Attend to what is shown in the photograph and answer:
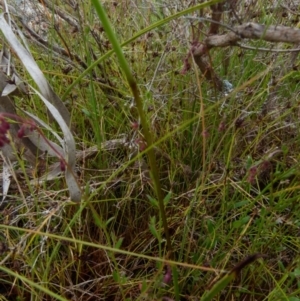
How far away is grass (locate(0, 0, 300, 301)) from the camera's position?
90 centimetres

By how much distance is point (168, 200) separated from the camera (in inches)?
36.1

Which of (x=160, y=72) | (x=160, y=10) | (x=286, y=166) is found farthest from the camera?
(x=160, y=10)

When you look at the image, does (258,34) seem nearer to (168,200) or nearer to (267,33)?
(267,33)

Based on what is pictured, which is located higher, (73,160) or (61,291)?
(73,160)

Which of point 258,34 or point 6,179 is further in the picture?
point 6,179

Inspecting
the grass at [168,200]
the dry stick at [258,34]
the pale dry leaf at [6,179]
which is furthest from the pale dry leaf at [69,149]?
the dry stick at [258,34]

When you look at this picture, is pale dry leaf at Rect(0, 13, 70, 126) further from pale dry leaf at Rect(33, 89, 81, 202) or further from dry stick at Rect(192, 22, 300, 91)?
dry stick at Rect(192, 22, 300, 91)

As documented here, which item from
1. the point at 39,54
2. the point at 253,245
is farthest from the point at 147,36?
the point at 253,245

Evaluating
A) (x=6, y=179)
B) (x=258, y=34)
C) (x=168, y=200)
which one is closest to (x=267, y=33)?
(x=258, y=34)

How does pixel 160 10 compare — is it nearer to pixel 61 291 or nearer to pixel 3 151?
pixel 3 151

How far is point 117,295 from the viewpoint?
0.94 meters

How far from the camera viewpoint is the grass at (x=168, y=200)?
90 cm

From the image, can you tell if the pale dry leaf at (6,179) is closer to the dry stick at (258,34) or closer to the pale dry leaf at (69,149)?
the pale dry leaf at (69,149)

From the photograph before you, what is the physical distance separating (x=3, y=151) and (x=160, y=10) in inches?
29.7
